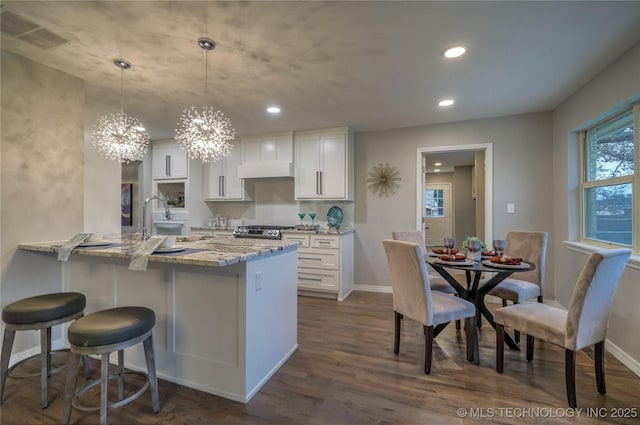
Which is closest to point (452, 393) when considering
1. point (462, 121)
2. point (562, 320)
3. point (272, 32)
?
point (562, 320)

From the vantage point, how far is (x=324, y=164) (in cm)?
424

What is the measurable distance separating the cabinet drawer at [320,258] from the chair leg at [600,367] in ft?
8.49

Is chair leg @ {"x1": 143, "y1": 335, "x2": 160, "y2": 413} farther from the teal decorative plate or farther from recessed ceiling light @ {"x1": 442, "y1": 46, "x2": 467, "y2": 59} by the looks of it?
the teal decorative plate

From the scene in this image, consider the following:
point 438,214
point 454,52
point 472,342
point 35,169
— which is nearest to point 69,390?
point 35,169

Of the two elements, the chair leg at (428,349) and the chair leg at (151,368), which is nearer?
the chair leg at (151,368)

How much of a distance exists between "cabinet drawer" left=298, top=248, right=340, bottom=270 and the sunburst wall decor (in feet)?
3.97

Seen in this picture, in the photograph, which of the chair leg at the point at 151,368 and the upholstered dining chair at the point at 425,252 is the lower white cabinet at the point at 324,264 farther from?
the chair leg at the point at 151,368

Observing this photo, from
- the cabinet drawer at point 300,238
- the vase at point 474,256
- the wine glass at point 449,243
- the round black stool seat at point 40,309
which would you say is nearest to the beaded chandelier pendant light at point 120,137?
the round black stool seat at point 40,309

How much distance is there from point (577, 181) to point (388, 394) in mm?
3122

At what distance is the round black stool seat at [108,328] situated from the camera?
1.43 metres

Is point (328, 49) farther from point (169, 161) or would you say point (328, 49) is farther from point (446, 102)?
point (169, 161)

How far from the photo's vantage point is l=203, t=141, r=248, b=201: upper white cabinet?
15.8ft

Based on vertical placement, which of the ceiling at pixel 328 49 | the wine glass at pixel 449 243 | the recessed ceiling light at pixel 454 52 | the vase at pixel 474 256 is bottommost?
the vase at pixel 474 256

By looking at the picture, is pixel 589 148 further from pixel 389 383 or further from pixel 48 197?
pixel 48 197
